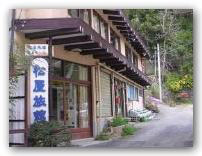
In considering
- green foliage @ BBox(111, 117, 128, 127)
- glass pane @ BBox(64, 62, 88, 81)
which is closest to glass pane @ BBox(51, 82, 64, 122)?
glass pane @ BBox(64, 62, 88, 81)

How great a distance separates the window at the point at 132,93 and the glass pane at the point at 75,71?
0.50 meters

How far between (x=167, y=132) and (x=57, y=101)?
1.17 metres

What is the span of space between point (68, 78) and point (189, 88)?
1279 millimetres

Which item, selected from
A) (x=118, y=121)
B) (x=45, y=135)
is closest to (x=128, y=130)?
(x=118, y=121)

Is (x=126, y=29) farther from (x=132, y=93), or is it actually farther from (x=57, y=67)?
(x=57, y=67)

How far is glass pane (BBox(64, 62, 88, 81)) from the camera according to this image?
5.89 m

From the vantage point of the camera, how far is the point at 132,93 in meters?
6.00

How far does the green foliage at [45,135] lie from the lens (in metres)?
5.51

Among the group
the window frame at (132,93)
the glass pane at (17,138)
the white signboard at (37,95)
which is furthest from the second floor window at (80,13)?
the glass pane at (17,138)

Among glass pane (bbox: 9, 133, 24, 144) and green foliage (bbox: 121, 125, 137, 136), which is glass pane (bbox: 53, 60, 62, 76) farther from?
green foliage (bbox: 121, 125, 137, 136)

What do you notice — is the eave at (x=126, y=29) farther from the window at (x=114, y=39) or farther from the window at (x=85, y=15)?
the window at (x=85, y=15)

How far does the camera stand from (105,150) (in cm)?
555
